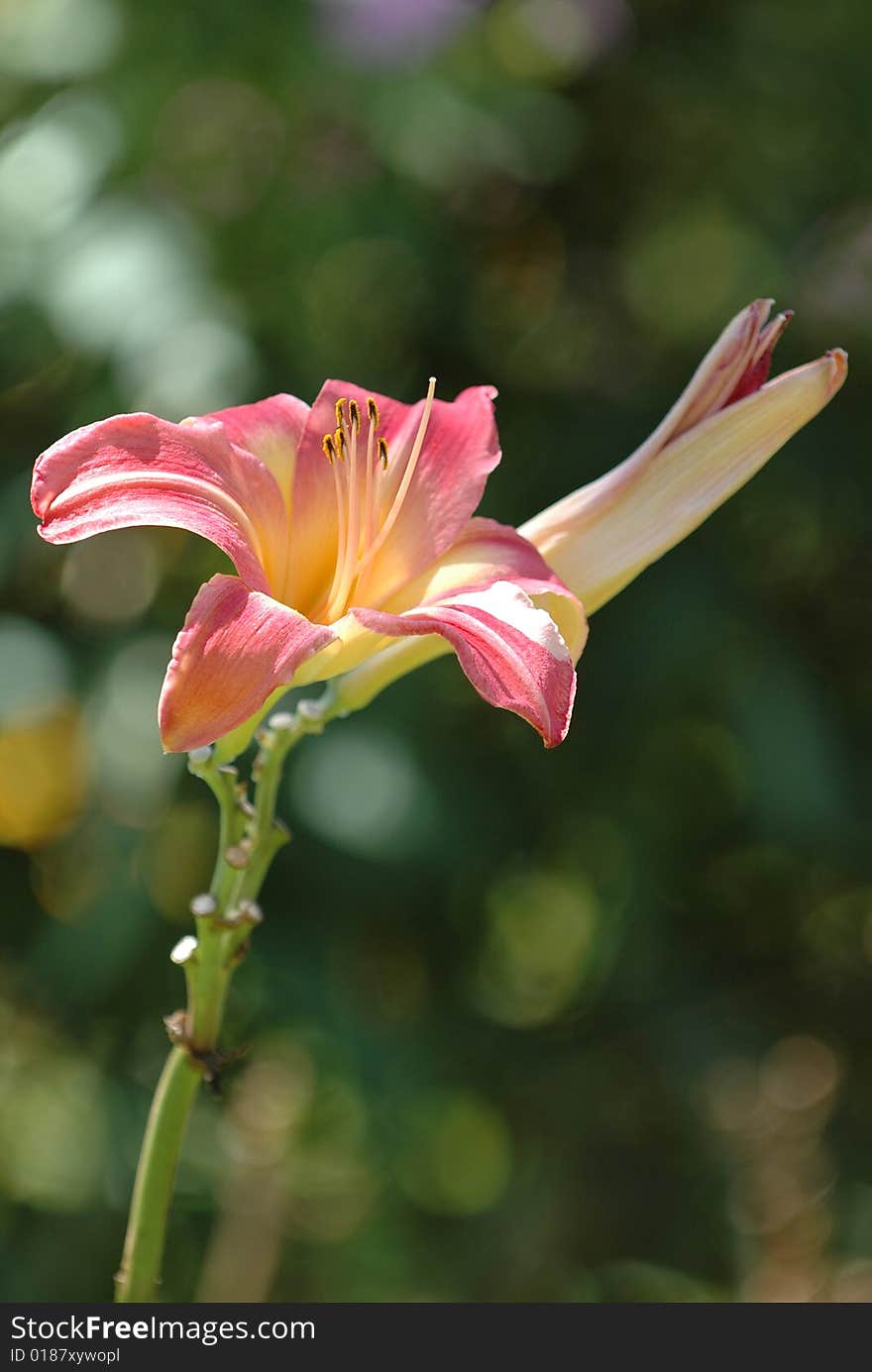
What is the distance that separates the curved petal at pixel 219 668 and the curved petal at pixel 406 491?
0.48ft

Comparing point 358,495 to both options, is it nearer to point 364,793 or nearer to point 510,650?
point 510,650

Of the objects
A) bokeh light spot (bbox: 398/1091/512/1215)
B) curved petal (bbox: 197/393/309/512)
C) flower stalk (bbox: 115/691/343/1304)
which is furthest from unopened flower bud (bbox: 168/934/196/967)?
bokeh light spot (bbox: 398/1091/512/1215)

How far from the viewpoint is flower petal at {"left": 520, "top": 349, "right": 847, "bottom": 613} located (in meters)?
0.68

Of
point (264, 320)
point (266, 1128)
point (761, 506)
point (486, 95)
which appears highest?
point (486, 95)

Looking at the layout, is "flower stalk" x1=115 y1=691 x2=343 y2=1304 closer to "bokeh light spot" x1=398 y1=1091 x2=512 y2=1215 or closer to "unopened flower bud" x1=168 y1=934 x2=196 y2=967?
"unopened flower bud" x1=168 y1=934 x2=196 y2=967

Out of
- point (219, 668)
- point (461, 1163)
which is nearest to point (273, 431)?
point (219, 668)

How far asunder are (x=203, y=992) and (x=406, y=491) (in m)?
0.26

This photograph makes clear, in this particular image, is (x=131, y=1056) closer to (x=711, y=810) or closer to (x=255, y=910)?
(x=711, y=810)

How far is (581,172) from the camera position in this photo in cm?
165

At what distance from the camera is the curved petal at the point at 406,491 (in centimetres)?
68

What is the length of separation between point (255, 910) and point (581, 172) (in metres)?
1.29

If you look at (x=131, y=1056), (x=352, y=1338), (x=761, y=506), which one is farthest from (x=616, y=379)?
(x=352, y=1338)

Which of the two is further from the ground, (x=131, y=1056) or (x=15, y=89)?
(x=15, y=89)

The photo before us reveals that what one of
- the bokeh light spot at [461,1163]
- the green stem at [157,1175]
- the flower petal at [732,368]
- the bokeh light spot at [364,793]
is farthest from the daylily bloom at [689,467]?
the bokeh light spot at [461,1163]
